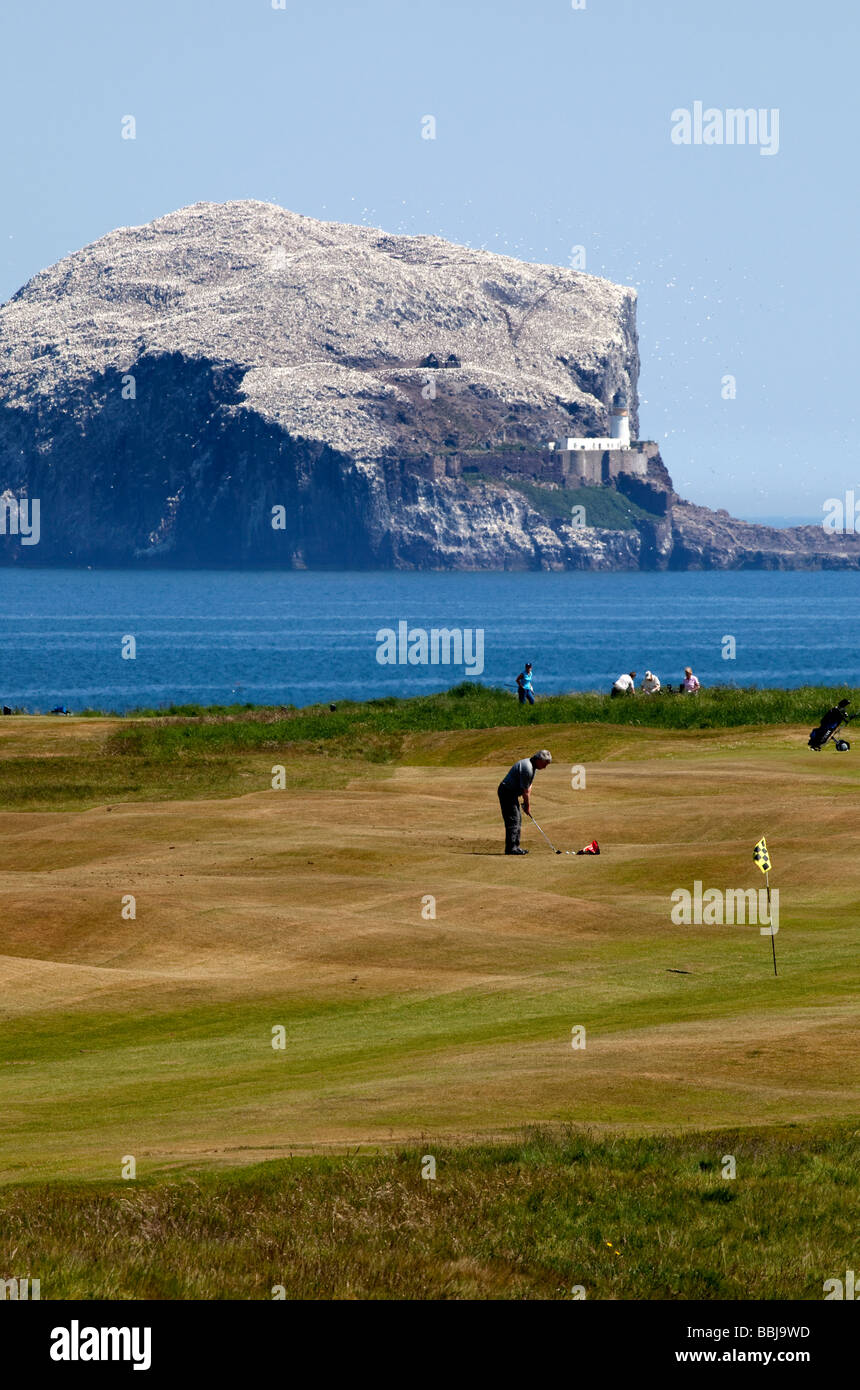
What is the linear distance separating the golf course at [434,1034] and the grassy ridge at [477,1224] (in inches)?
1.5

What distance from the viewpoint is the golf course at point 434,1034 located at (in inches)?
481

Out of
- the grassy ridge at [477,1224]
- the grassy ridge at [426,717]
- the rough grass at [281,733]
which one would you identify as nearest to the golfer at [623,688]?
the grassy ridge at [426,717]

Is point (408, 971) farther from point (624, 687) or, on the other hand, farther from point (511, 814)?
point (624, 687)

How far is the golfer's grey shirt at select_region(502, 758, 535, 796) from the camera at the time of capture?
101 ft

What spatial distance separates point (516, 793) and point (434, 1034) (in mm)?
11188

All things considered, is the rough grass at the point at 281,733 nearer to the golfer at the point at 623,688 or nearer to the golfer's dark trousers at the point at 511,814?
the golfer at the point at 623,688

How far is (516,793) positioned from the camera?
102 feet

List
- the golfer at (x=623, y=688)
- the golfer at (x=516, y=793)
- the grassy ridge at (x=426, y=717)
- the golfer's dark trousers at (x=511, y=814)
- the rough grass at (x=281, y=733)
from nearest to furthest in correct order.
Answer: the golfer at (x=516, y=793) → the golfer's dark trousers at (x=511, y=814) → the rough grass at (x=281, y=733) → the grassy ridge at (x=426, y=717) → the golfer at (x=623, y=688)

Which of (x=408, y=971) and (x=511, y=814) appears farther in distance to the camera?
(x=511, y=814)

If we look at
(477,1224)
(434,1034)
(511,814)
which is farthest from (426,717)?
(477,1224)

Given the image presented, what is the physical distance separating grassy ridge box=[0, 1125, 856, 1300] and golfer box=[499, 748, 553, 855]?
51.5ft

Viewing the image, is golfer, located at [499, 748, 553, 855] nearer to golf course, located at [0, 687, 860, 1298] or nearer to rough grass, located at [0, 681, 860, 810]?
golf course, located at [0, 687, 860, 1298]
